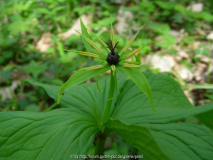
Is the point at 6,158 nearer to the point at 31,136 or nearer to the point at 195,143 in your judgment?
the point at 31,136

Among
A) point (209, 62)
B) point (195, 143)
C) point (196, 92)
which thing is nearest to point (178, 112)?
point (195, 143)

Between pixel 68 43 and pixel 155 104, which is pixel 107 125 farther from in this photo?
Answer: pixel 68 43

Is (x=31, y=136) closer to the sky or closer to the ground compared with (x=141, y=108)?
closer to the ground

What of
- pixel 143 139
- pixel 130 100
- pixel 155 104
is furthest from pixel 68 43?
pixel 143 139

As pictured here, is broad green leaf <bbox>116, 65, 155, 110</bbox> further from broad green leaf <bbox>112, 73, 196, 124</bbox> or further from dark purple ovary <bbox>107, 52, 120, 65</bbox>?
broad green leaf <bbox>112, 73, 196, 124</bbox>

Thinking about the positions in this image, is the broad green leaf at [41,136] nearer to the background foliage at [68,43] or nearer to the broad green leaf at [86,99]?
the broad green leaf at [86,99]
